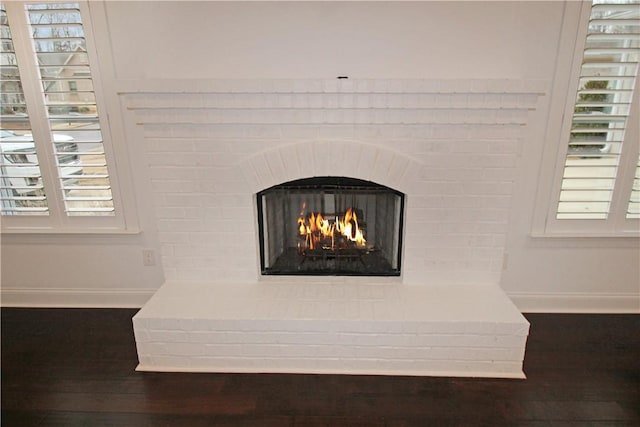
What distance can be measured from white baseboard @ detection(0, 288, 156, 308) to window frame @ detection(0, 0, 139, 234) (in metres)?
0.45

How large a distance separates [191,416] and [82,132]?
1719 mm

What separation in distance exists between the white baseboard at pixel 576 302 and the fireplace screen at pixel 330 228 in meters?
0.96

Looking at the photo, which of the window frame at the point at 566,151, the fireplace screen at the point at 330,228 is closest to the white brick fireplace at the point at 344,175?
the fireplace screen at the point at 330,228

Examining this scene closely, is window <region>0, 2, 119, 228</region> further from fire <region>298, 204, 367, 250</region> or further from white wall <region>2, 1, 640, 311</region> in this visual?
fire <region>298, 204, 367, 250</region>

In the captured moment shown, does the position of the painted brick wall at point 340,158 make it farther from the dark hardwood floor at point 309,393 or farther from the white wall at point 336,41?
the dark hardwood floor at point 309,393

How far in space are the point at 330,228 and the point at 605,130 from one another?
5.45 ft

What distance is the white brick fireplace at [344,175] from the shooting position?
79.7 inches

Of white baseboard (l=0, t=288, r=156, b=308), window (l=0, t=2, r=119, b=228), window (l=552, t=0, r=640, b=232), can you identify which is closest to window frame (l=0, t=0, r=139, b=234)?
window (l=0, t=2, r=119, b=228)

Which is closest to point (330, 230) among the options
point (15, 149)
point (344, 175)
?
point (344, 175)

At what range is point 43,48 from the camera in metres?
2.23

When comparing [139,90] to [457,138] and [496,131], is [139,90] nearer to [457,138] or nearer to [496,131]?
[457,138]

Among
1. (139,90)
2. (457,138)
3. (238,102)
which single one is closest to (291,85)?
(238,102)

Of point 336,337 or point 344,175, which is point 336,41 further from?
point 336,337

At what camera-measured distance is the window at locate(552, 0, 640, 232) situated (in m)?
2.12
